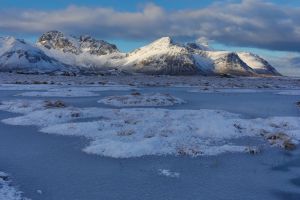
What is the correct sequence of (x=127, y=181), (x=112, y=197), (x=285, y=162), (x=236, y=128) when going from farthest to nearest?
(x=236, y=128) → (x=285, y=162) → (x=127, y=181) → (x=112, y=197)

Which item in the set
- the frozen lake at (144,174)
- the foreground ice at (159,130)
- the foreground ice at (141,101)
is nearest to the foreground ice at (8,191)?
the frozen lake at (144,174)

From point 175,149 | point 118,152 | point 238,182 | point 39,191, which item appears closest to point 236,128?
point 175,149

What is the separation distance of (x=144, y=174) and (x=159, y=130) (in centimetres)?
1041

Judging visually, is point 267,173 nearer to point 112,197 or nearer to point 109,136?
point 112,197

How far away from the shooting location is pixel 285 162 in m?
23.1

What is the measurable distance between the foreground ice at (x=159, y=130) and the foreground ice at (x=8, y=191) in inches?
259

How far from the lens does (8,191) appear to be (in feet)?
55.6

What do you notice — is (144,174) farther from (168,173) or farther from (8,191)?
(8,191)

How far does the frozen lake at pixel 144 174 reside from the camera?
1739 cm

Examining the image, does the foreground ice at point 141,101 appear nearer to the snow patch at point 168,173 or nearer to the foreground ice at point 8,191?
the snow patch at point 168,173

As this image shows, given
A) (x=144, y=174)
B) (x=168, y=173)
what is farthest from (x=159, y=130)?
(x=144, y=174)

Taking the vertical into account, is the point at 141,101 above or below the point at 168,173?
above

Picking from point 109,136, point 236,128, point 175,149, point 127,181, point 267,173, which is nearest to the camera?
point 127,181

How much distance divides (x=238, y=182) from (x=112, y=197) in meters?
5.38
